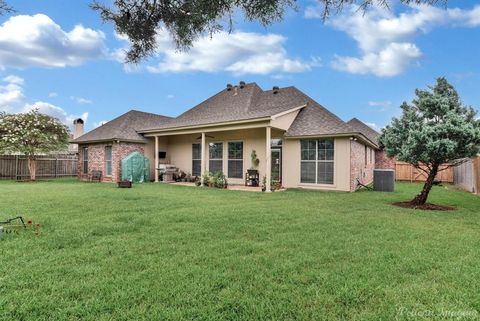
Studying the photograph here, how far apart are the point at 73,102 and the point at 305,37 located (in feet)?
36.2

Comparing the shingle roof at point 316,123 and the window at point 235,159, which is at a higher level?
the shingle roof at point 316,123

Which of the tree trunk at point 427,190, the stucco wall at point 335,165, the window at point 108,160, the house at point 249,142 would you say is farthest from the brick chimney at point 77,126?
A: the tree trunk at point 427,190

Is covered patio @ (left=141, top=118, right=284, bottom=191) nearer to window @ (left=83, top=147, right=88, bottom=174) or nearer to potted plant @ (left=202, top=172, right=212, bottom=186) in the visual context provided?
potted plant @ (left=202, top=172, right=212, bottom=186)

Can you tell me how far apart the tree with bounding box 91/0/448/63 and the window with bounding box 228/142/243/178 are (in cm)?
1058

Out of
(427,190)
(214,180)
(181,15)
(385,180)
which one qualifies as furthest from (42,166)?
(427,190)

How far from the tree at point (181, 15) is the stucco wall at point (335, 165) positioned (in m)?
9.12

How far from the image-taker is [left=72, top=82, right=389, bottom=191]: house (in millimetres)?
12742

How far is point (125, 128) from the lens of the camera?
1784 centimetres

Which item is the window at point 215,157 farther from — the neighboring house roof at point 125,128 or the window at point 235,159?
the neighboring house roof at point 125,128

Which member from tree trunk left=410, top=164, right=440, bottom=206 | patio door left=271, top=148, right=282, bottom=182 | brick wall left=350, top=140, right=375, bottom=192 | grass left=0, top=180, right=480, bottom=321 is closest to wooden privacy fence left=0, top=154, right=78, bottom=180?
patio door left=271, top=148, right=282, bottom=182

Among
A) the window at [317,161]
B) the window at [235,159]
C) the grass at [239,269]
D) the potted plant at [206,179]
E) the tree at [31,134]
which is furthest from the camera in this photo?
the tree at [31,134]

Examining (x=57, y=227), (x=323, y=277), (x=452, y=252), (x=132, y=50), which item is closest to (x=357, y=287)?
(x=323, y=277)

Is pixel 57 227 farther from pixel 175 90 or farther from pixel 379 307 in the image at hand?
pixel 175 90

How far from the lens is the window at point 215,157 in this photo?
16.0 metres
